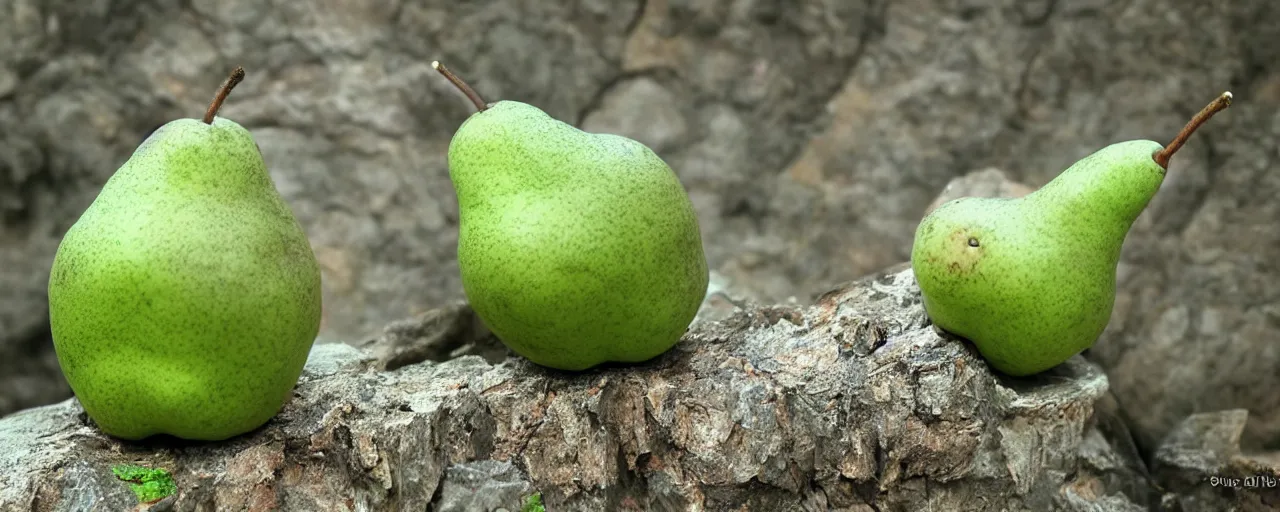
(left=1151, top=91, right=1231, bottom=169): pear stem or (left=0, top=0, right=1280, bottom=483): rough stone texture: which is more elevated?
(left=1151, top=91, right=1231, bottom=169): pear stem

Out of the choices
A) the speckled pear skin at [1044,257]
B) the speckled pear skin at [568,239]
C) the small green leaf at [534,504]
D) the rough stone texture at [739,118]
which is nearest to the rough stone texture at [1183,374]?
the rough stone texture at [739,118]

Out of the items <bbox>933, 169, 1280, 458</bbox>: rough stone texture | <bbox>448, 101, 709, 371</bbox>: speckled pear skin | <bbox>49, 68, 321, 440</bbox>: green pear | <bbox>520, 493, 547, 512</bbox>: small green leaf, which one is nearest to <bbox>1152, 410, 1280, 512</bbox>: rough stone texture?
<bbox>933, 169, 1280, 458</bbox>: rough stone texture

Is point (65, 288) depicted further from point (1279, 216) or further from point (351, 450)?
point (1279, 216)

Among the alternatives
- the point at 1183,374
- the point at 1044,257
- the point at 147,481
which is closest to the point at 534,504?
the point at 147,481

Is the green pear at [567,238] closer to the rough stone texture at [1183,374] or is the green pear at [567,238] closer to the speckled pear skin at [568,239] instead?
the speckled pear skin at [568,239]

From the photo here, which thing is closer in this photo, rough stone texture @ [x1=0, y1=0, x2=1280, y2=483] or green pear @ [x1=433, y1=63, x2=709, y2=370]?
green pear @ [x1=433, y1=63, x2=709, y2=370]

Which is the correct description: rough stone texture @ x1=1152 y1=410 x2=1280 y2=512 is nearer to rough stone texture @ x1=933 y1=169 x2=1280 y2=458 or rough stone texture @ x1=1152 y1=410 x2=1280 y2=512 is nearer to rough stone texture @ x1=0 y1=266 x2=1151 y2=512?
rough stone texture @ x1=933 y1=169 x2=1280 y2=458

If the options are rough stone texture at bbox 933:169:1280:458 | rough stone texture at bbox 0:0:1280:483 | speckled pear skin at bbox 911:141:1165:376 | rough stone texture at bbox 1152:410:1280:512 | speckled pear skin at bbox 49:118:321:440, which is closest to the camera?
speckled pear skin at bbox 49:118:321:440
